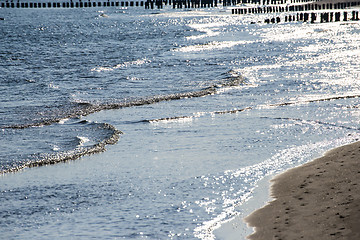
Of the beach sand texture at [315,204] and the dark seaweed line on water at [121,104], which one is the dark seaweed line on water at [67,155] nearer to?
the dark seaweed line on water at [121,104]

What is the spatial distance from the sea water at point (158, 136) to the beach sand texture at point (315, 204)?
392 mm

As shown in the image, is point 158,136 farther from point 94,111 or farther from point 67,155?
point 94,111

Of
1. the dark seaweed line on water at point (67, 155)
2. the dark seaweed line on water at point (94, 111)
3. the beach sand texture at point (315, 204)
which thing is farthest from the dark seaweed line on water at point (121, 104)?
the beach sand texture at point (315, 204)

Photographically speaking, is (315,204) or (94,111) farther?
(94,111)

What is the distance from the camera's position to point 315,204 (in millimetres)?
8203

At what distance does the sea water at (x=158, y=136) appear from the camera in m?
8.71

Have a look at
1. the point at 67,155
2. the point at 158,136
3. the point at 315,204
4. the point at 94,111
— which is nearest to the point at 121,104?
the point at 94,111

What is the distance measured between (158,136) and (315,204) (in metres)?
5.93

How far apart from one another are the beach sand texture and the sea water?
392 millimetres

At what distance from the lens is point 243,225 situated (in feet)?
26.2

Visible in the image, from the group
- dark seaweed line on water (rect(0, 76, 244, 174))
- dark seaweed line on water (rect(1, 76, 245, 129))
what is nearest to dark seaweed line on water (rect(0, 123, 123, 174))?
dark seaweed line on water (rect(0, 76, 244, 174))

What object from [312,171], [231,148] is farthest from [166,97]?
[312,171]

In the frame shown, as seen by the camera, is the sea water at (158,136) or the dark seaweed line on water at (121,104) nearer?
the sea water at (158,136)

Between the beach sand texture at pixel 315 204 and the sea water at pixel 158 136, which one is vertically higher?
the beach sand texture at pixel 315 204
